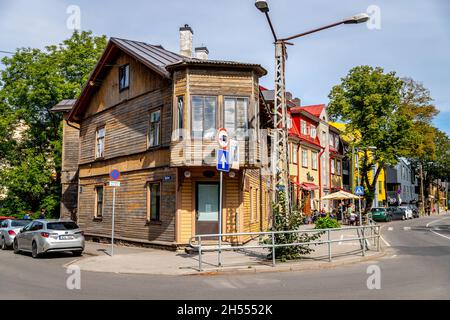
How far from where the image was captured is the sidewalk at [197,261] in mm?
12734

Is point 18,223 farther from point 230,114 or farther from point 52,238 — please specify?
point 230,114

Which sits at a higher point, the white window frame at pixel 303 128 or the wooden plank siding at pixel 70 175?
the white window frame at pixel 303 128

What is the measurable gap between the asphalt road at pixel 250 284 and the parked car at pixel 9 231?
7173 millimetres

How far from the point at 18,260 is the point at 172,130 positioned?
292 inches

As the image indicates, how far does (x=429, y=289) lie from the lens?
30.4 ft

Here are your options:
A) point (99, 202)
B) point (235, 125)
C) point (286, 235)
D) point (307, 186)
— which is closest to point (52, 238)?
point (99, 202)

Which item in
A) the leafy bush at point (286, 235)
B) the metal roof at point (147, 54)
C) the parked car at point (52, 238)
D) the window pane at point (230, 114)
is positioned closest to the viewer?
the leafy bush at point (286, 235)

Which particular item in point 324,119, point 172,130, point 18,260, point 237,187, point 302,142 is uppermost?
point 324,119

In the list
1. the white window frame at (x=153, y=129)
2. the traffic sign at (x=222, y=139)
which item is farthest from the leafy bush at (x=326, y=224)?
the traffic sign at (x=222, y=139)

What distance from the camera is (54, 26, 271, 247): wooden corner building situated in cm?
1780

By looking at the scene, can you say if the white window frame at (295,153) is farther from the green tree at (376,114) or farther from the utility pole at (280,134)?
the utility pole at (280,134)

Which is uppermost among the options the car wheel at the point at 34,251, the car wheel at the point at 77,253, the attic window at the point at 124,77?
the attic window at the point at 124,77

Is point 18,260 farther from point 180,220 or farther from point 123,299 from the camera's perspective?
point 123,299
